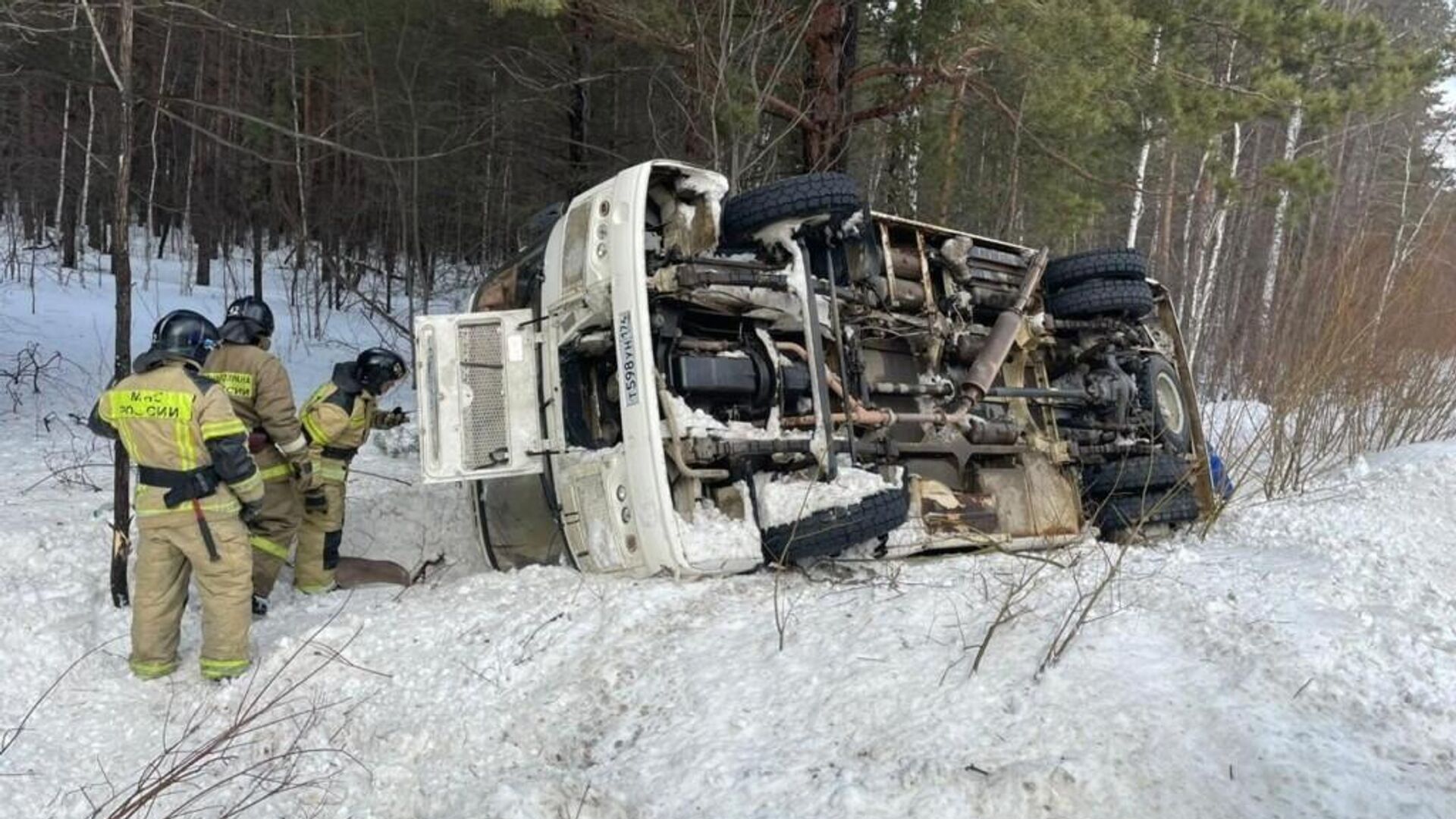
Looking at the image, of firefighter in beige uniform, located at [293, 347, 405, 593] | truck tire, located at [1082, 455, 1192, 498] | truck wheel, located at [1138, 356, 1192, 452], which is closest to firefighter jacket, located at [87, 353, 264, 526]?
firefighter in beige uniform, located at [293, 347, 405, 593]

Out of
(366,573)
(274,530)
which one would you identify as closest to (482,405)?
(274,530)

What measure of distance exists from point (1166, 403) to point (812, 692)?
4.53 metres

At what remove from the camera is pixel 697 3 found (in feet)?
27.2

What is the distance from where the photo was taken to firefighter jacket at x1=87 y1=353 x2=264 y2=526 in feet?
12.5

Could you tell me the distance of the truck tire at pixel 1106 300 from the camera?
6.04m

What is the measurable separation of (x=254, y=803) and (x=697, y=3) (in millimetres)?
7254

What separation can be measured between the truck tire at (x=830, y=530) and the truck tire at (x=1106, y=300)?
270 cm

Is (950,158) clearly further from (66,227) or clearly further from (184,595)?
(66,227)

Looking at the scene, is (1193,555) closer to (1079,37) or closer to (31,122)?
(1079,37)

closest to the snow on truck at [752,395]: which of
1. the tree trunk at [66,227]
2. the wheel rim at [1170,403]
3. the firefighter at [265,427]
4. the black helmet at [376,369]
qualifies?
the wheel rim at [1170,403]

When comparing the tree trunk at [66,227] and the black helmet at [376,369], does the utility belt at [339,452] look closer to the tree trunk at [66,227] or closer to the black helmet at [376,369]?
the black helmet at [376,369]

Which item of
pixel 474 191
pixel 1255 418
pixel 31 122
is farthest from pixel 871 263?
pixel 31 122

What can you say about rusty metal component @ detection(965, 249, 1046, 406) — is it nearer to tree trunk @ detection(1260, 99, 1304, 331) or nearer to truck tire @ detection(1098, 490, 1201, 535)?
truck tire @ detection(1098, 490, 1201, 535)

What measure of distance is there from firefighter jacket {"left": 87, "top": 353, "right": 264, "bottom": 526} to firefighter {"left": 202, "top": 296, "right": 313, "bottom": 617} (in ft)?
2.91
